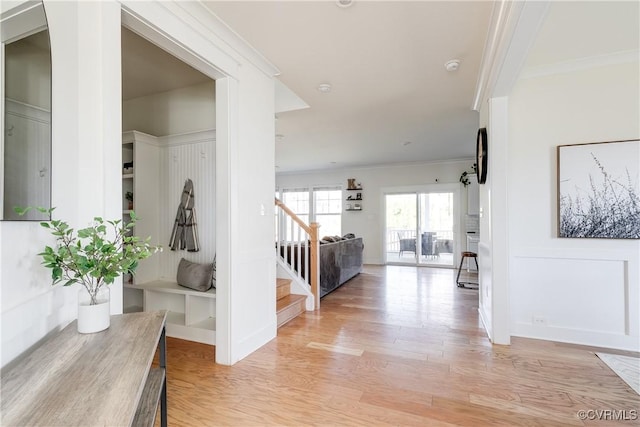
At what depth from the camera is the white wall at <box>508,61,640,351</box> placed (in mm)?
2613

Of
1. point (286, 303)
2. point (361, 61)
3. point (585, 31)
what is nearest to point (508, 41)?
point (585, 31)

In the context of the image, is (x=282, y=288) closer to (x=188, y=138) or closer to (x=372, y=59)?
(x=188, y=138)

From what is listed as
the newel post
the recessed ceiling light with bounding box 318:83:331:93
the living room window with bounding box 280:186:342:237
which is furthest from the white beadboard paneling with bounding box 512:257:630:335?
the living room window with bounding box 280:186:342:237

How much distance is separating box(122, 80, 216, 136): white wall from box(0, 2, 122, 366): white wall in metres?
1.65

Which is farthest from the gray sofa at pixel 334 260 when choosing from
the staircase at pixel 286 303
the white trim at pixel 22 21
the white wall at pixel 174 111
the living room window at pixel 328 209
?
the white trim at pixel 22 21

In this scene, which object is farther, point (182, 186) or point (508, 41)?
point (182, 186)

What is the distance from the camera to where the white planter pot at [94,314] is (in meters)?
1.06

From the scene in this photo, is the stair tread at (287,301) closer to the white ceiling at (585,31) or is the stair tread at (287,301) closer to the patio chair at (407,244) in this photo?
the white ceiling at (585,31)

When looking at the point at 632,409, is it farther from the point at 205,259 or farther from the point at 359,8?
the point at 205,259

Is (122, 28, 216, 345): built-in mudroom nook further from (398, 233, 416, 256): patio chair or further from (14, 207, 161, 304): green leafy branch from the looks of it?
(398, 233, 416, 256): patio chair

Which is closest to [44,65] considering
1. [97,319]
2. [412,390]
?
[97,319]

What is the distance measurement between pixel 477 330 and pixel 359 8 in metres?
3.14

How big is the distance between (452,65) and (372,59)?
74 centimetres

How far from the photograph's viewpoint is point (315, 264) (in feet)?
12.9
